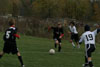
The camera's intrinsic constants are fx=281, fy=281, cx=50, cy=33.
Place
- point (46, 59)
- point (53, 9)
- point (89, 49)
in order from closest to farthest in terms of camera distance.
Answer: point (89, 49)
point (46, 59)
point (53, 9)

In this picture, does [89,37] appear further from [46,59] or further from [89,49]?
[46,59]

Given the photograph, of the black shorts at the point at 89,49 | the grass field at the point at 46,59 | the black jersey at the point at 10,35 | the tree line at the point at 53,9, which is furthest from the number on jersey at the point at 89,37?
the tree line at the point at 53,9

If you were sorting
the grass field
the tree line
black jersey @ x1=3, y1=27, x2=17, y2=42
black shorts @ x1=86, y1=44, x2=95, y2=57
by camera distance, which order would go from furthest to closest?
the tree line, the grass field, black shorts @ x1=86, y1=44, x2=95, y2=57, black jersey @ x1=3, y1=27, x2=17, y2=42

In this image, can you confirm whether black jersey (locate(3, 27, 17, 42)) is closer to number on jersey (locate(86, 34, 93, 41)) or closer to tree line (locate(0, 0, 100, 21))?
number on jersey (locate(86, 34, 93, 41))

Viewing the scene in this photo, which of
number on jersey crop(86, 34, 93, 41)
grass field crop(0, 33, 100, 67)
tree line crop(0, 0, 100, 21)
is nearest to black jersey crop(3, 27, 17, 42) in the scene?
grass field crop(0, 33, 100, 67)

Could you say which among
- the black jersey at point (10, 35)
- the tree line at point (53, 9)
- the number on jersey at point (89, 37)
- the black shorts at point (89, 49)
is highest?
the black jersey at point (10, 35)

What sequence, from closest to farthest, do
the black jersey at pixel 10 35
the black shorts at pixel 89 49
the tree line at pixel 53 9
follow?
the black jersey at pixel 10 35, the black shorts at pixel 89 49, the tree line at pixel 53 9

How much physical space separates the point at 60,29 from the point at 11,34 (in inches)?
283

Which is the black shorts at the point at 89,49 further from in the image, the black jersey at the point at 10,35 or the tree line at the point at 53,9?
the tree line at the point at 53,9

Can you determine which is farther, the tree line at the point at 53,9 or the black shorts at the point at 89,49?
the tree line at the point at 53,9

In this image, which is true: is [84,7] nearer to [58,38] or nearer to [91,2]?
[91,2]

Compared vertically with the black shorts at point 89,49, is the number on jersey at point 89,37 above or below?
above

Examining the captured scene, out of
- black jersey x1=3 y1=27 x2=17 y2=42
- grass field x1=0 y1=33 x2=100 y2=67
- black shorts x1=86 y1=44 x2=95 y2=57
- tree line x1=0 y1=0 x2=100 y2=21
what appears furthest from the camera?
tree line x1=0 y1=0 x2=100 y2=21

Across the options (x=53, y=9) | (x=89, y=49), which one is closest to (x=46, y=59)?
(x=89, y=49)
